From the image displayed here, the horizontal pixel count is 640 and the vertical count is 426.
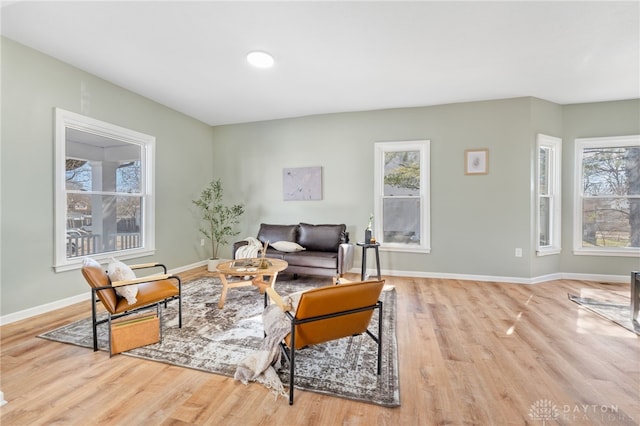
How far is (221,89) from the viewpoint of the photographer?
3.92 m

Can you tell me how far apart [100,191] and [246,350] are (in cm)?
313

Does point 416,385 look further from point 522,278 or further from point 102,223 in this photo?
Result: point 102,223

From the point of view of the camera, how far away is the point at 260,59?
3.07m

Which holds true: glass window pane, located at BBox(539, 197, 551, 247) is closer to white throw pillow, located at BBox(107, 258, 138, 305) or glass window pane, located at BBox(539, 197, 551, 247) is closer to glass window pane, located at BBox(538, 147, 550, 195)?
glass window pane, located at BBox(538, 147, 550, 195)

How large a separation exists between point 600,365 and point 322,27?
3.55 meters

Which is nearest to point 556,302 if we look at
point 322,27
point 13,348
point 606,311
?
point 606,311

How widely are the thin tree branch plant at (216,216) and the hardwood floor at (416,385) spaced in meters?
2.77

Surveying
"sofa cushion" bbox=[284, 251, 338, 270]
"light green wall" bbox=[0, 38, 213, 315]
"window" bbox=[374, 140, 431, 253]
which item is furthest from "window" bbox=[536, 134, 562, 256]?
"light green wall" bbox=[0, 38, 213, 315]

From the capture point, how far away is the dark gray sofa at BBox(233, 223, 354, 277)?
397 cm

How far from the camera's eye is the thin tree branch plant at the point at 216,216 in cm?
533

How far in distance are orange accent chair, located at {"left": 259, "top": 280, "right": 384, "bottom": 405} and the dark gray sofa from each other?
2049 mm

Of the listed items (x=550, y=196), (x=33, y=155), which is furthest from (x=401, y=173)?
(x=33, y=155)

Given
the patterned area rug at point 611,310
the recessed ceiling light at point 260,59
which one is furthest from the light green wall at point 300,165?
the recessed ceiling light at point 260,59

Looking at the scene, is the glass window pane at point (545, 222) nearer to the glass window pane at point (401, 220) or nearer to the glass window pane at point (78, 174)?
the glass window pane at point (401, 220)
